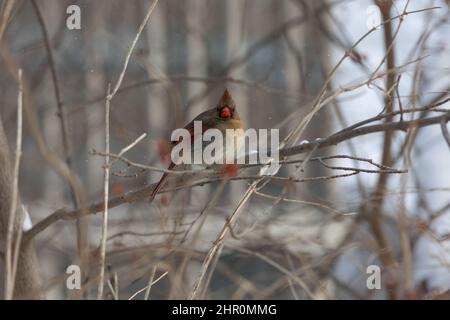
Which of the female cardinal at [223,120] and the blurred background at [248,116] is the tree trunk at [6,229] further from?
the female cardinal at [223,120]

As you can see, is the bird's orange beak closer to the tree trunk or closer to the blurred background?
the blurred background

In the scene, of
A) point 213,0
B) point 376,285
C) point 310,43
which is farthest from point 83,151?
point 376,285

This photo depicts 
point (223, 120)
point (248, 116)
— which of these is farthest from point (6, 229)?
point (248, 116)

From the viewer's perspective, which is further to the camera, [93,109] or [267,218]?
[93,109]

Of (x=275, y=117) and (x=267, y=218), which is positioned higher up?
(x=275, y=117)

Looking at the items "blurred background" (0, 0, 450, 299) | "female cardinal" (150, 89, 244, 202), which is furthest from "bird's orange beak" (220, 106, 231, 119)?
"blurred background" (0, 0, 450, 299)

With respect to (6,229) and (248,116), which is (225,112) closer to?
(6,229)

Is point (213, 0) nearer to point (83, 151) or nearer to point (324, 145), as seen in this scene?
point (83, 151)

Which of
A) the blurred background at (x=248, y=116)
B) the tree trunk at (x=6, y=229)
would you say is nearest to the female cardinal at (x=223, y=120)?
the blurred background at (x=248, y=116)
